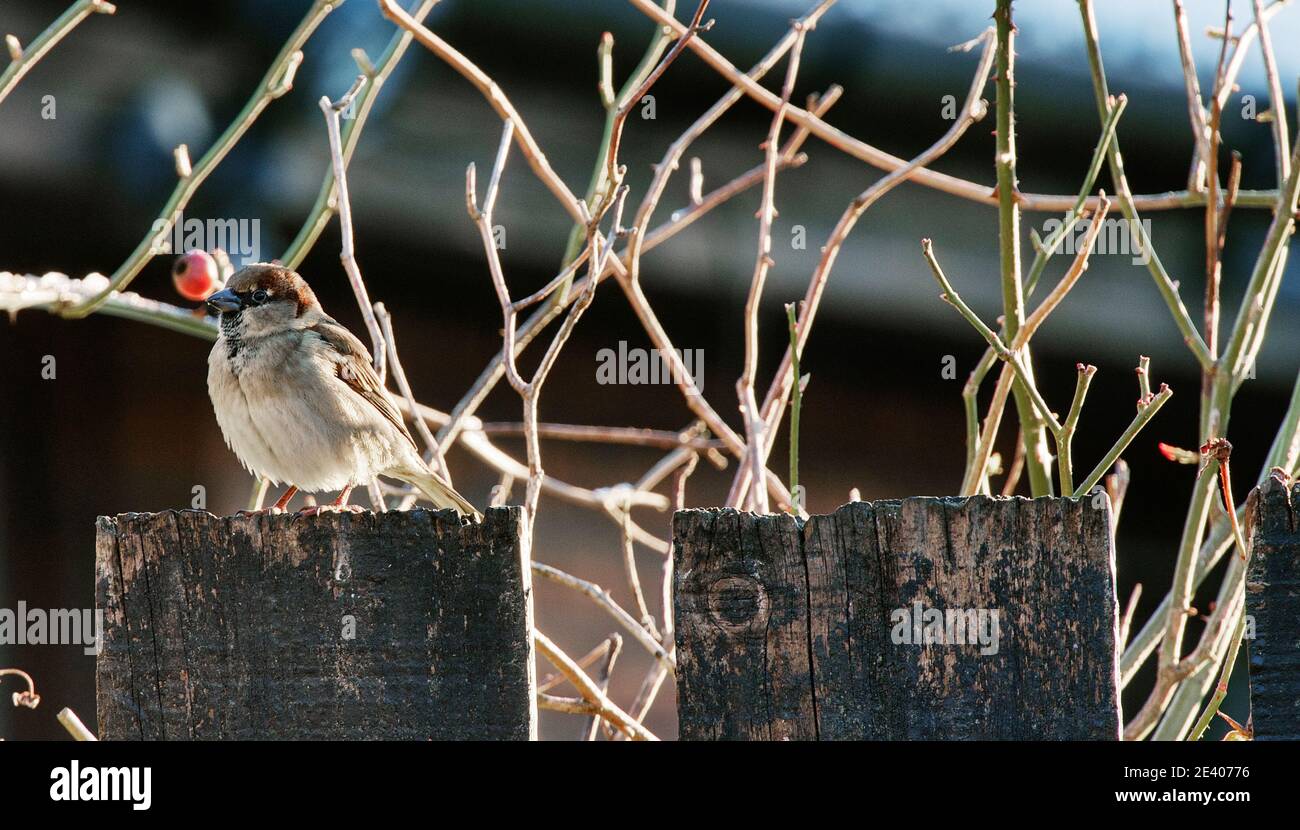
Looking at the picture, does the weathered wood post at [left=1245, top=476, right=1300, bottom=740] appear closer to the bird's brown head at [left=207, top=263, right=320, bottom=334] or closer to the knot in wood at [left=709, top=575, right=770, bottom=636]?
the knot in wood at [left=709, top=575, right=770, bottom=636]

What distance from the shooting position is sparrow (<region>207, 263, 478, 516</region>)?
3664 millimetres

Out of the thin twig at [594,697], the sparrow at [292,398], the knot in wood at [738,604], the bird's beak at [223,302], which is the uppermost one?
the bird's beak at [223,302]

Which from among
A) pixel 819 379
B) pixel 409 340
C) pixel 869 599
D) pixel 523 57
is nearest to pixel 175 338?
pixel 409 340

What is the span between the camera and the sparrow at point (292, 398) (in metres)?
3.66

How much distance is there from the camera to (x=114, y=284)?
3068 mm

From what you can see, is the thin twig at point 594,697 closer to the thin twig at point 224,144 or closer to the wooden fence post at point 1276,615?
the wooden fence post at point 1276,615

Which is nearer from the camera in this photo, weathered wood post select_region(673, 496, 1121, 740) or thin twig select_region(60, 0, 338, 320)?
weathered wood post select_region(673, 496, 1121, 740)

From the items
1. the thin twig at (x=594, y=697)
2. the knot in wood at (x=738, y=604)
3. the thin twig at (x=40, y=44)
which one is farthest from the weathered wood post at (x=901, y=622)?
the thin twig at (x=40, y=44)

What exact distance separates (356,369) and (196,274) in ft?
2.20

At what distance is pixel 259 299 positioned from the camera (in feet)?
12.5

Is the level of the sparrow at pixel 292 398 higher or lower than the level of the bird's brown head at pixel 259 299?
lower

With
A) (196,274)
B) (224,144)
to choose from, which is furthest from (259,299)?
(224,144)

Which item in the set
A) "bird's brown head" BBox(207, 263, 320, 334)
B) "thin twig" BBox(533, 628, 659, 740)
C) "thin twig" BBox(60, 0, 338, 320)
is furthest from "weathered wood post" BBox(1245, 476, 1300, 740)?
"bird's brown head" BBox(207, 263, 320, 334)
